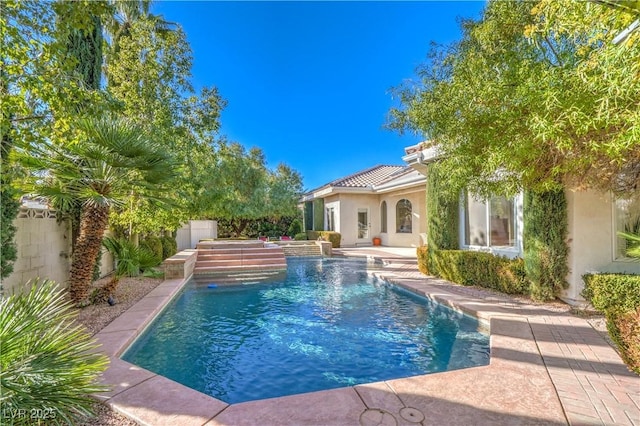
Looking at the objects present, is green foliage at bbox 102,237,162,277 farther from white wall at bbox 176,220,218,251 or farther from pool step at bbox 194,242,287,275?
white wall at bbox 176,220,218,251

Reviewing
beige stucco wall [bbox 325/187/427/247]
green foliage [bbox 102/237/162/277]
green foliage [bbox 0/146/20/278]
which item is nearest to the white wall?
beige stucco wall [bbox 325/187/427/247]

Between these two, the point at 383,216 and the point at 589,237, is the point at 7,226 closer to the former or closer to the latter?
the point at 589,237

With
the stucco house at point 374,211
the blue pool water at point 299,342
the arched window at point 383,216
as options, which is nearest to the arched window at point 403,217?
the stucco house at point 374,211

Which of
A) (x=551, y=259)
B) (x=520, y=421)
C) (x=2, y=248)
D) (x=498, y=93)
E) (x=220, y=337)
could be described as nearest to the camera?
(x=520, y=421)

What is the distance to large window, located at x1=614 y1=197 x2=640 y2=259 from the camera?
7.91 metres

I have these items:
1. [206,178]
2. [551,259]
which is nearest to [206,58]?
[206,178]

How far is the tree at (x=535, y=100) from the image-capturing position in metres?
4.20

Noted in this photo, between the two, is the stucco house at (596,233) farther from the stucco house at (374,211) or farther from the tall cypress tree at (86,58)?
the stucco house at (374,211)

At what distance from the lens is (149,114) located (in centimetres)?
1215

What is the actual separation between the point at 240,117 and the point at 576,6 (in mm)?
A: 22682

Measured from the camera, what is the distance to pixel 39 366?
10.4ft

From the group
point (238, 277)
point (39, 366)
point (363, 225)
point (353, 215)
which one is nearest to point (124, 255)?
point (238, 277)

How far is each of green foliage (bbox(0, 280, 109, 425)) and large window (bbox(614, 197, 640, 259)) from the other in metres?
11.1

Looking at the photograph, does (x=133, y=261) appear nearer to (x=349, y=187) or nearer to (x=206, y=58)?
(x=206, y=58)
